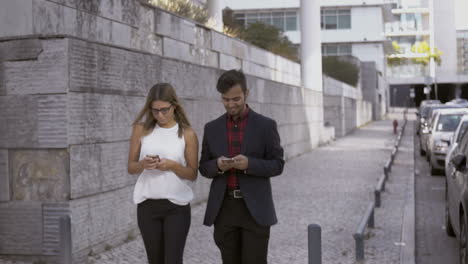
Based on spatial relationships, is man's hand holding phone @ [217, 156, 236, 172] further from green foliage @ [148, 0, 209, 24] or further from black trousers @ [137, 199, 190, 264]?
green foliage @ [148, 0, 209, 24]

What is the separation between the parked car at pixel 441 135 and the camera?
18.2 meters

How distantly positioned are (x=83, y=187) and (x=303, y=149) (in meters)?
18.5

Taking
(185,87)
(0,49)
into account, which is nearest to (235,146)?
(0,49)

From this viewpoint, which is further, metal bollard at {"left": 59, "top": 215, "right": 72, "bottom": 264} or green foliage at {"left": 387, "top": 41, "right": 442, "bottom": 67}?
green foliage at {"left": 387, "top": 41, "right": 442, "bottom": 67}

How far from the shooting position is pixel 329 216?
11.6m

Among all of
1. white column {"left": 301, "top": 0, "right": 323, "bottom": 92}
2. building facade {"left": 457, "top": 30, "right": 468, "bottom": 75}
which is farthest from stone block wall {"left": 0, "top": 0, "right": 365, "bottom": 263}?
building facade {"left": 457, "top": 30, "right": 468, "bottom": 75}

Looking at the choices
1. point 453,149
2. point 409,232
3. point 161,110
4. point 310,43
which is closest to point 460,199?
point 409,232

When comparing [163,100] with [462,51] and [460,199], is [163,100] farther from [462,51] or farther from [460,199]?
[462,51]

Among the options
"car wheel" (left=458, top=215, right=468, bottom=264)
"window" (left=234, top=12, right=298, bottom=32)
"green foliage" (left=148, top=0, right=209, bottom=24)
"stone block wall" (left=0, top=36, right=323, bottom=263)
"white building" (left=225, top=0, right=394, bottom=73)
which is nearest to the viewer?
"car wheel" (left=458, top=215, right=468, bottom=264)

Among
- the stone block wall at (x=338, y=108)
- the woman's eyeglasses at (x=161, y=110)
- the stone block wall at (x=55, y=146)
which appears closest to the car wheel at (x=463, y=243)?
the woman's eyeglasses at (x=161, y=110)

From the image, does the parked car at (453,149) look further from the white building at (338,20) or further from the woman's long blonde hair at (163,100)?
the white building at (338,20)

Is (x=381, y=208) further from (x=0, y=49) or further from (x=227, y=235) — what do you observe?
(x=227, y=235)

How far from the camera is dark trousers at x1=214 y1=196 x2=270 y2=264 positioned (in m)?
4.76

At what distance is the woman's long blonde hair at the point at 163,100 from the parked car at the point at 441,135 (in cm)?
1378
